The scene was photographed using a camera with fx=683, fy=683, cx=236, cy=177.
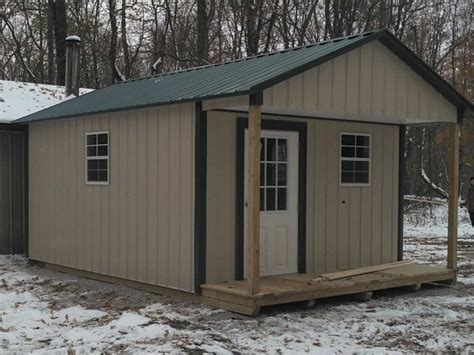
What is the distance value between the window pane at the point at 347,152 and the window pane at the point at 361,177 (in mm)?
286

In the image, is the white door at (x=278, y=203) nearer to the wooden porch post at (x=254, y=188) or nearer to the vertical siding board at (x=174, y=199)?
the vertical siding board at (x=174, y=199)

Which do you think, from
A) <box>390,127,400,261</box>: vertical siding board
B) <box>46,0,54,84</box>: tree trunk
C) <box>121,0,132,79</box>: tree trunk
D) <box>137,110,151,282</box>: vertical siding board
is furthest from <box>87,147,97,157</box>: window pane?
<box>46,0,54,84</box>: tree trunk

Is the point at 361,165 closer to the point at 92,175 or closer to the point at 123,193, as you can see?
the point at 123,193

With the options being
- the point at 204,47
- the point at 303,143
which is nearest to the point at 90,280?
the point at 303,143

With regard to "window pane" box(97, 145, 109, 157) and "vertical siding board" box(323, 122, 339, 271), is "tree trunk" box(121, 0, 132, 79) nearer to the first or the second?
"window pane" box(97, 145, 109, 157)

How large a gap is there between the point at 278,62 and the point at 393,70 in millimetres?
1533

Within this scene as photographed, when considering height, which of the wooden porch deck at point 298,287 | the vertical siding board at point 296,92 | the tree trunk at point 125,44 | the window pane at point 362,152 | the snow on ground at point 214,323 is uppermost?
the tree trunk at point 125,44

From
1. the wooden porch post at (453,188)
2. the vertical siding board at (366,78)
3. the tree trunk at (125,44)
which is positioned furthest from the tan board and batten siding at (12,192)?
the tree trunk at (125,44)

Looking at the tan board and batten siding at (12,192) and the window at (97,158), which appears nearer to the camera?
the window at (97,158)

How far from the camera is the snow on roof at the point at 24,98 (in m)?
12.4

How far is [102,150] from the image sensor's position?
9.76 meters

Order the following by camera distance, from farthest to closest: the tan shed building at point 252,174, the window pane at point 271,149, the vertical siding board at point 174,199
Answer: the window pane at point 271,149 → the vertical siding board at point 174,199 → the tan shed building at point 252,174

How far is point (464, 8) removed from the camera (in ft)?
89.9

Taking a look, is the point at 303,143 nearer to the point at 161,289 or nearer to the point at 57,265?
the point at 161,289
